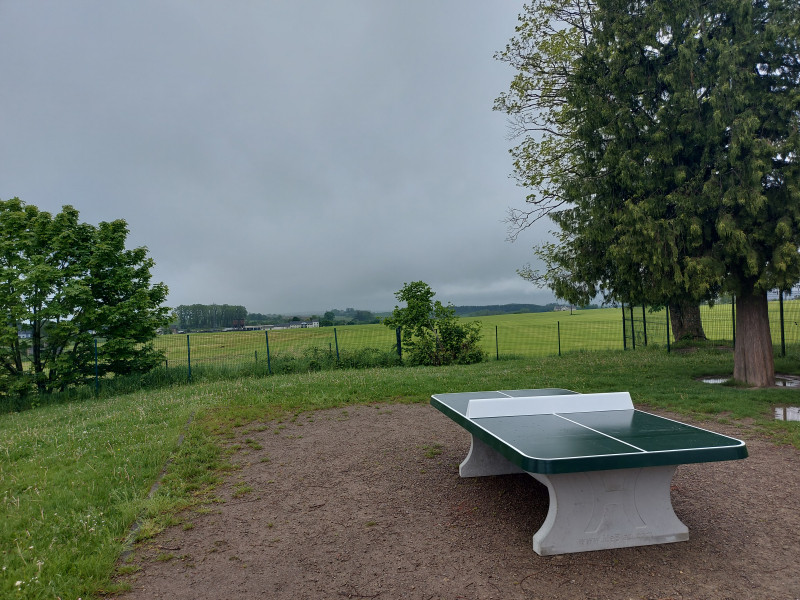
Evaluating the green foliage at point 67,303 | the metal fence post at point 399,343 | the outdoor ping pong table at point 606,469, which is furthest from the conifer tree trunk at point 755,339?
the green foliage at point 67,303

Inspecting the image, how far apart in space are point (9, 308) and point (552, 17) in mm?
17870

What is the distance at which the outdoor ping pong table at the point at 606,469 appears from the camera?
3336 mm

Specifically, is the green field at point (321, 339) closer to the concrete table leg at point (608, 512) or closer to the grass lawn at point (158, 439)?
the grass lawn at point (158, 439)

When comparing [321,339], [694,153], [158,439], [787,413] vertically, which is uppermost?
[694,153]

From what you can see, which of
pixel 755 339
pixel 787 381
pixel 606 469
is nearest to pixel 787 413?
pixel 755 339

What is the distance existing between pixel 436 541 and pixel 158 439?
4612 mm

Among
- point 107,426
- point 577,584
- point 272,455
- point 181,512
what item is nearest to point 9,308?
point 107,426

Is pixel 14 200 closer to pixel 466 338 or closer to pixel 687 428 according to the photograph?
pixel 466 338

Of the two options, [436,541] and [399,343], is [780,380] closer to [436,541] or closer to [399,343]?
[436,541]

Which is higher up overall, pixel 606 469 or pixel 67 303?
pixel 67 303

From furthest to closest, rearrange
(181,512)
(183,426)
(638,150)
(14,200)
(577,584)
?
(14,200), (638,150), (183,426), (181,512), (577,584)

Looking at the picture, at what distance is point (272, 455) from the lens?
6.39 meters

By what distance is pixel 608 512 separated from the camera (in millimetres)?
3775

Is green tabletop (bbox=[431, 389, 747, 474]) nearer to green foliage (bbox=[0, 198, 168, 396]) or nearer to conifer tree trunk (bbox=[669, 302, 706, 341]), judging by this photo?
green foliage (bbox=[0, 198, 168, 396])
